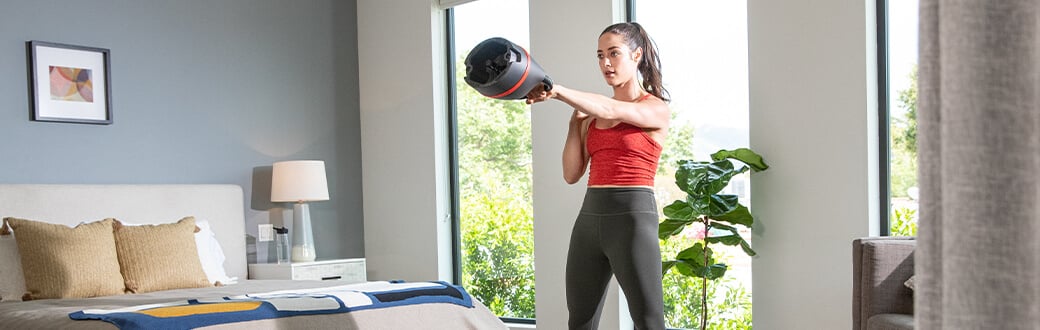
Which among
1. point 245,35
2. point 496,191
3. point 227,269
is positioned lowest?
point 227,269

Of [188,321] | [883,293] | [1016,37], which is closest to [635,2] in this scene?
[883,293]

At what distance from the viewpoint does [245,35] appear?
5609 mm

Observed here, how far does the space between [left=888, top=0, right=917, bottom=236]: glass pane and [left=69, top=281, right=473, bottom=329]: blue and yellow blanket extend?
214cm

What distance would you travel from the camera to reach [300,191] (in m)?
5.34

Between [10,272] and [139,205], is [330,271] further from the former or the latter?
[10,272]

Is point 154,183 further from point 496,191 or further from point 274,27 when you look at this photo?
point 496,191

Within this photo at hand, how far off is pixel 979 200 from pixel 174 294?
3.82 meters

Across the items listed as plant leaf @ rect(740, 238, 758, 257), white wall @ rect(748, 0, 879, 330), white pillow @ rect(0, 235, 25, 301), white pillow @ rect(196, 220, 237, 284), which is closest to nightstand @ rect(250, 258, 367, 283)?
white pillow @ rect(196, 220, 237, 284)

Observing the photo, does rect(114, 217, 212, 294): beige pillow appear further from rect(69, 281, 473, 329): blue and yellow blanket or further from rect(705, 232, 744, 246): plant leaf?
rect(705, 232, 744, 246): plant leaf

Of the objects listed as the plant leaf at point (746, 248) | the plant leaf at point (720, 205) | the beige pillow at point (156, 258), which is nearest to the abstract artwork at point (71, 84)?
the beige pillow at point (156, 258)

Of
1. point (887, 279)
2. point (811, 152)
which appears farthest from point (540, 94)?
point (811, 152)

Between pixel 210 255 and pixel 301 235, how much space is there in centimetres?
81

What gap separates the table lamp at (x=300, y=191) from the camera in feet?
17.6

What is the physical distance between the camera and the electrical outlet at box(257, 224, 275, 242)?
5.56m
